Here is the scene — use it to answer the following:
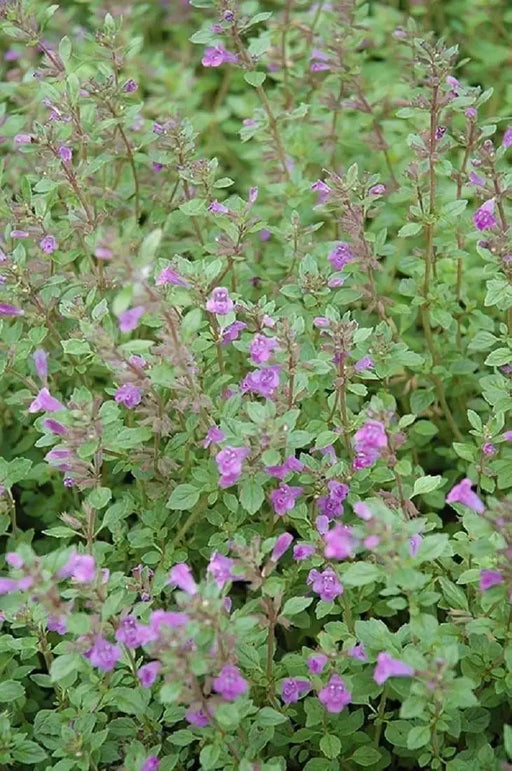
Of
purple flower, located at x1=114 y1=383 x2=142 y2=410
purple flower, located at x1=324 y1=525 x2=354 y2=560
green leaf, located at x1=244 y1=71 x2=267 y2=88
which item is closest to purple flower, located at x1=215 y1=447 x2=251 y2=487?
purple flower, located at x1=114 y1=383 x2=142 y2=410

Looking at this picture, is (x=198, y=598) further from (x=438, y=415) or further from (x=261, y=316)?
(x=438, y=415)

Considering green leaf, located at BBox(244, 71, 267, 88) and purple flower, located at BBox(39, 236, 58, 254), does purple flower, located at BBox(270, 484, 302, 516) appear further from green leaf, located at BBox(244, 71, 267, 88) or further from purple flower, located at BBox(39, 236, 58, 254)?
green leaf, located at BBox(244, 71, 267, 88)

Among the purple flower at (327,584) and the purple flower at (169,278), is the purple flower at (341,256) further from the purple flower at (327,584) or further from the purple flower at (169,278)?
the purple flower at (327,584)

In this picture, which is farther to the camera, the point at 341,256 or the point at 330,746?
the point at 341,256

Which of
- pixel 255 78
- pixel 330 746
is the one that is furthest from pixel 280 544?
pixel 255 78

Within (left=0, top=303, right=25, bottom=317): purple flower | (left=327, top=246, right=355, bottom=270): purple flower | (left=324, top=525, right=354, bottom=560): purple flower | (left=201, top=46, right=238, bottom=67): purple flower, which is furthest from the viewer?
(left=201, top=46, right=238, bottom=67): purple flower

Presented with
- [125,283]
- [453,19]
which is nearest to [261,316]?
[125,283]

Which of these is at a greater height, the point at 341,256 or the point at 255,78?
the point at 255,78

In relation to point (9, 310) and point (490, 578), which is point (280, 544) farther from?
point (9, 310)
